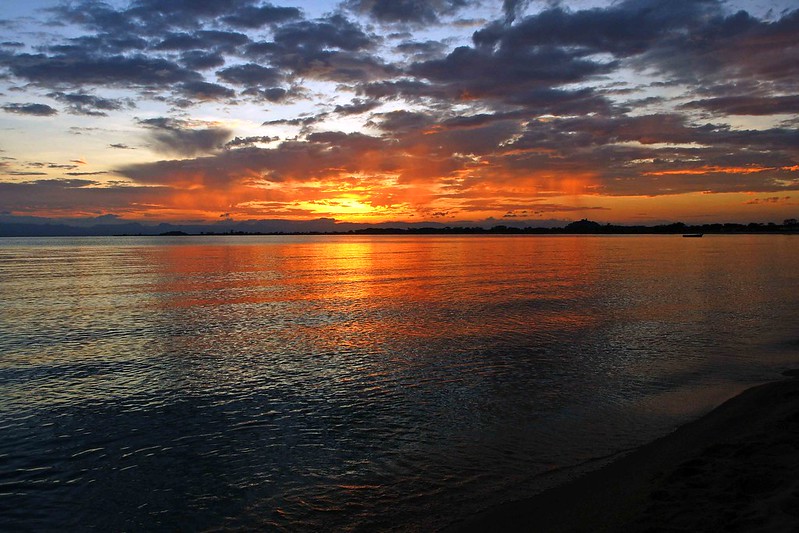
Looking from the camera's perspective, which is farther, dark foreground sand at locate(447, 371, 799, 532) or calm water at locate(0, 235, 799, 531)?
calm water at locate(0, 235, 799, 531)

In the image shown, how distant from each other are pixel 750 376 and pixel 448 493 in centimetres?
1287

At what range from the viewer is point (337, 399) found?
48.7ft

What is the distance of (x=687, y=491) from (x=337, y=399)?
30.2ft

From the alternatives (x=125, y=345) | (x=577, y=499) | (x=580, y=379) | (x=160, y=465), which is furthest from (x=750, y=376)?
(x=125, y=345)

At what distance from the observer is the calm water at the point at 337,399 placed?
30.9ft

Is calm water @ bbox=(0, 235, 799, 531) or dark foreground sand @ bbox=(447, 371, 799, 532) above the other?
dark foreground sand @ bbox=(447, 371, 799, 532)

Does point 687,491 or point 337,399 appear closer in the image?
point 687,491

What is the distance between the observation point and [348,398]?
49.0 ft

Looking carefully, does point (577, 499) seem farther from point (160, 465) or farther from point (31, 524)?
point (31, 524)

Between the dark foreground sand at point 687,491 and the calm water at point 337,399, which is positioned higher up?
the dark foreground sand at point 687,491

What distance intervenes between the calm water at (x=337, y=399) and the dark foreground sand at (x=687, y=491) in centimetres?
64

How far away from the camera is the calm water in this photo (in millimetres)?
9422

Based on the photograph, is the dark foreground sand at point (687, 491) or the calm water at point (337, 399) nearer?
the dark foreground sand at point (687, 491)

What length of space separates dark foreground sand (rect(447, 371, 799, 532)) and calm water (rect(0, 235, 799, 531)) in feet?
2.11
